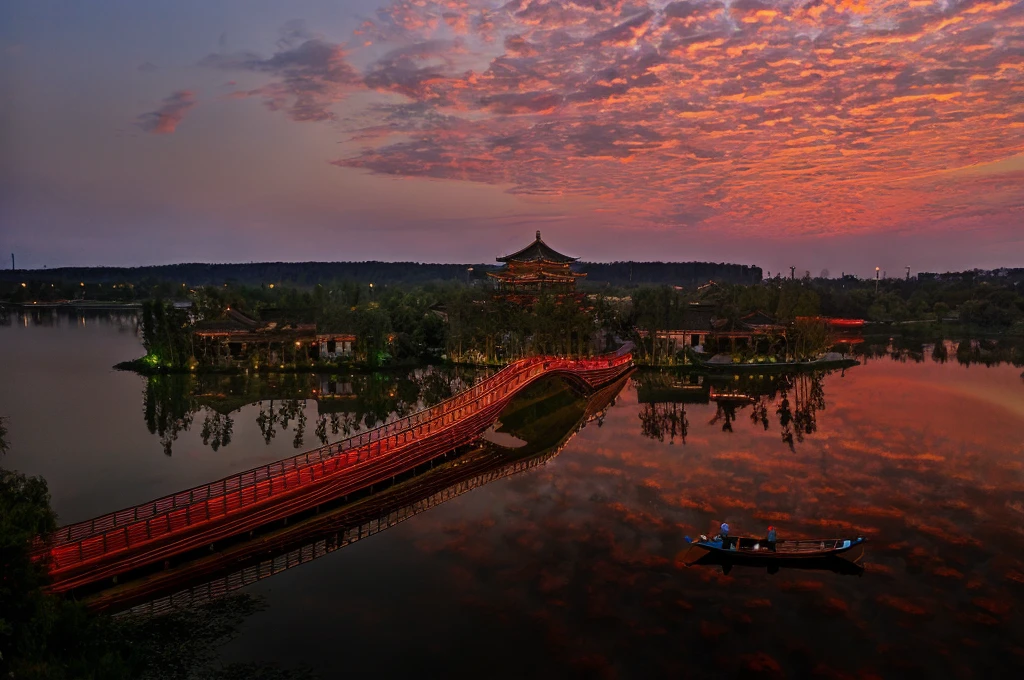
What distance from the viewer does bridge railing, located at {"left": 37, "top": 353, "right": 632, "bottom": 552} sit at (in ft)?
58.0

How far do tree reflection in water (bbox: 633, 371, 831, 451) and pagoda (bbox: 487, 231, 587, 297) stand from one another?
13.4 metres

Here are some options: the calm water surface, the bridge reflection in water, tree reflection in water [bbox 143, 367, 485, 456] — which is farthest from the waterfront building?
the bridge reflection in water

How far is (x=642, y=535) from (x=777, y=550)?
12.8ft

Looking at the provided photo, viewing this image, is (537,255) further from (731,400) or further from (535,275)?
(731,400)

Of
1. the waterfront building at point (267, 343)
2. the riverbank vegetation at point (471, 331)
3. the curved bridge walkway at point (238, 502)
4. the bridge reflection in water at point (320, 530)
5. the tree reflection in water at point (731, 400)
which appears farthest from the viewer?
the waterfront building at point (267, 343)

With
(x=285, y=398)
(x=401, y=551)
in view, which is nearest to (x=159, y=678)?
(x=401, y=551)

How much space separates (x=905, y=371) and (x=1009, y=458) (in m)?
27.7

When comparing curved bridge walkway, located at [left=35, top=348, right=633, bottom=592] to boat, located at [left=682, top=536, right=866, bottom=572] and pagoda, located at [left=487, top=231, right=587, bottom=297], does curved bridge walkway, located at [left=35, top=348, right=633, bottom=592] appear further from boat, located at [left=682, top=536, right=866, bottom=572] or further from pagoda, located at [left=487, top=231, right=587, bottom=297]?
pagoda, located at [left=487, top=231, right=587, bottom=297]

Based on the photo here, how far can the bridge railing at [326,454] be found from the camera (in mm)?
17688

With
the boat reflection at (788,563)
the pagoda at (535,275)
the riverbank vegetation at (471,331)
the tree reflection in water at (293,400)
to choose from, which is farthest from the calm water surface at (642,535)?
the pagoda at (535,275)

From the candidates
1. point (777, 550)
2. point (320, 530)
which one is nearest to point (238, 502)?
point (320, 530)

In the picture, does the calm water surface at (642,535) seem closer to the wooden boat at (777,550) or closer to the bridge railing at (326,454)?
the wooden boat at (777,550)

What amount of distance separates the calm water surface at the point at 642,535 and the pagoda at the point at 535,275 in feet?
78.6

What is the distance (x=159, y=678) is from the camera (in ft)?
43.3
